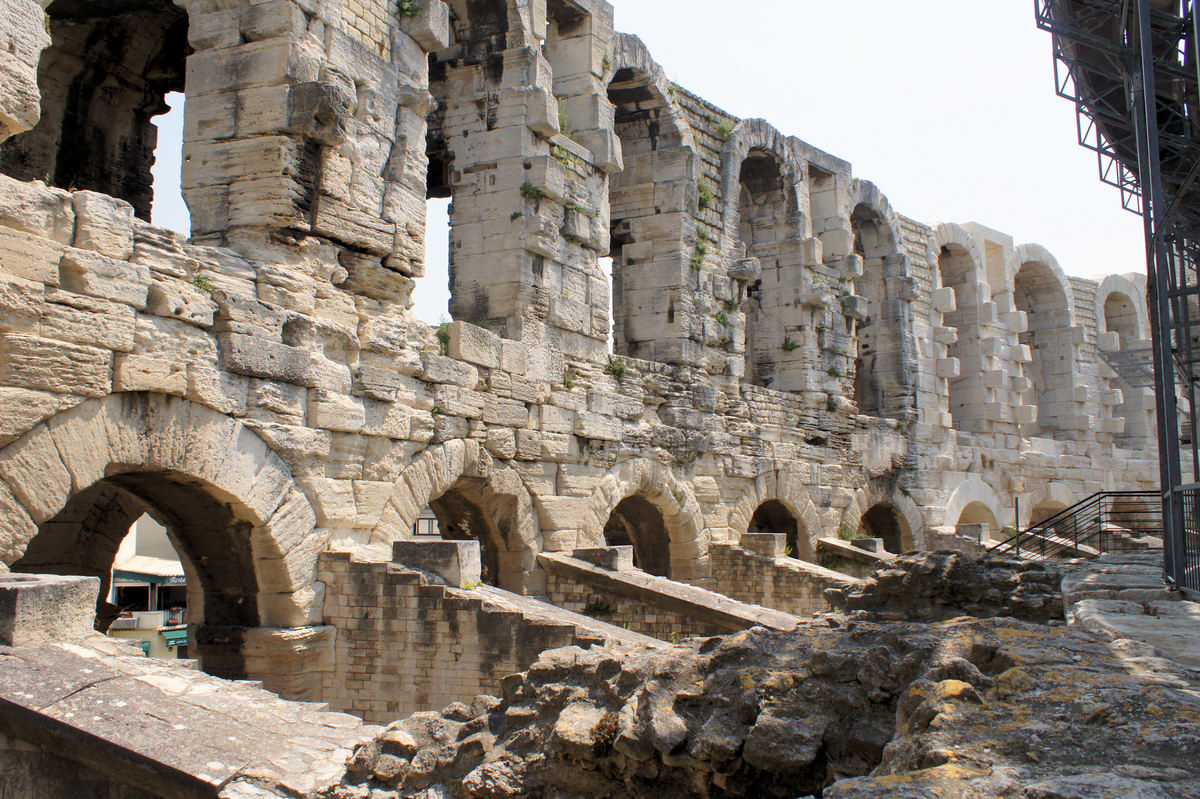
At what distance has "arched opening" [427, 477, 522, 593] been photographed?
9852 mm

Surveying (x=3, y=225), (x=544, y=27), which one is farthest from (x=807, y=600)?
A: (x=3, y=225)

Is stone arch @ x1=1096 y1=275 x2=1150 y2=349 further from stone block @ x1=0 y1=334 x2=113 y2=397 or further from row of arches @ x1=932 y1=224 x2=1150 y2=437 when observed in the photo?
stone block @ x1=0 y1=334 x2=113 y2=397

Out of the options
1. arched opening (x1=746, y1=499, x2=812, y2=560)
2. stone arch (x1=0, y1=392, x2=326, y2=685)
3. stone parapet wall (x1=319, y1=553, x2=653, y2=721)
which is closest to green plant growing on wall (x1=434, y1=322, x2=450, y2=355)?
stone arch (x1=0, y1=392, x2=326, y2=685)

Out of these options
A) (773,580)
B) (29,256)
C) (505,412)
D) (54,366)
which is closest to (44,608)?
(54,366)

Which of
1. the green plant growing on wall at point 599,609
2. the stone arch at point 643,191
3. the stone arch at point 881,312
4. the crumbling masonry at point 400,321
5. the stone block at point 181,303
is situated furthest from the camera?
the stone arch at point 881,312

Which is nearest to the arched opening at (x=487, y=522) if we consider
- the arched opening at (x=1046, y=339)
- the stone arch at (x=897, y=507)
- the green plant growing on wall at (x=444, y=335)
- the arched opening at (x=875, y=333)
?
the green plant growing on wall at (x=444, y=335)

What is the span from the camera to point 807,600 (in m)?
11.8

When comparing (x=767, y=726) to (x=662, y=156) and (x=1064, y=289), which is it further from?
(x=1064, y=289)

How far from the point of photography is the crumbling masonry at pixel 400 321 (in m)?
6.48

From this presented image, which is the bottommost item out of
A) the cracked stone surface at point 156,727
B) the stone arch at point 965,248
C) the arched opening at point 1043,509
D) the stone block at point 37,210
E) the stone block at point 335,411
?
the cracked stone surface at point 156,727

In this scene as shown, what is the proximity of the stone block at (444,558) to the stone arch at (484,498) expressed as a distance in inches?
36.2

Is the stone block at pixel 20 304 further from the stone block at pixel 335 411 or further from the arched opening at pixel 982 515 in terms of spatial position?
the arched opening at pixel 982 515

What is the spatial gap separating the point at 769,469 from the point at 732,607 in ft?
18.1

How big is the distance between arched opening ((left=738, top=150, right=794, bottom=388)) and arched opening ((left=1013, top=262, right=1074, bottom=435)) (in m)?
9.99
